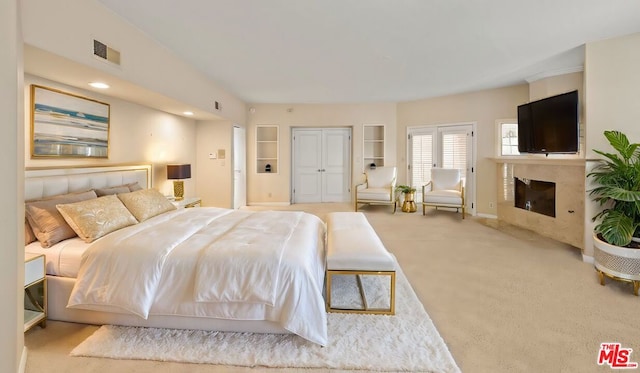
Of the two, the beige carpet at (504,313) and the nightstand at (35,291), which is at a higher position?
the nightstand at (35,291)

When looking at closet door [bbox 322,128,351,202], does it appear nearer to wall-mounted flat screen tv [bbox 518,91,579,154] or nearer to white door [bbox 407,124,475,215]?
white door [bbox 407,124,475,215]

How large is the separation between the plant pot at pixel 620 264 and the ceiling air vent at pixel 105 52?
197 inches

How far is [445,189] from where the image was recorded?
21.7 ft

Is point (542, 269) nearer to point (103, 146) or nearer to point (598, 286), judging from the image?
point (598, 286)

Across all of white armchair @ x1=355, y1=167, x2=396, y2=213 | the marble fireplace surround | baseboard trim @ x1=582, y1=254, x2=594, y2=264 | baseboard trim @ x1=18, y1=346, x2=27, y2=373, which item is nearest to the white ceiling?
the marble fireplace surround

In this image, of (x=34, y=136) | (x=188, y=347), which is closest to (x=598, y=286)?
(x=188, y=347)

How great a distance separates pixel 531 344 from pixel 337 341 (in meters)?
1.30

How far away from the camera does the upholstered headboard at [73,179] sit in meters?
2.67

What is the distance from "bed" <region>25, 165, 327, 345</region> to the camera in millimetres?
1989

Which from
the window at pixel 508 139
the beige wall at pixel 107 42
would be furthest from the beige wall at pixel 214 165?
the window at pixel 508 139

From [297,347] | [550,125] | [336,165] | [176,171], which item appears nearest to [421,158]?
[336,165]

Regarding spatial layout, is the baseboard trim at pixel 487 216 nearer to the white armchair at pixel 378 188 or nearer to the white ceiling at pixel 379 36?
the white armchair at pixel 378 188

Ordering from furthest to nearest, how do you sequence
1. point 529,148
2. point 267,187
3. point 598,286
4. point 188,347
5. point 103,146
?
1. point 267,187
2. point 529,148
3. point 103,146
4. point 598,286
5. point 188,347

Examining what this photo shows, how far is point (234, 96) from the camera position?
21.5 feet
